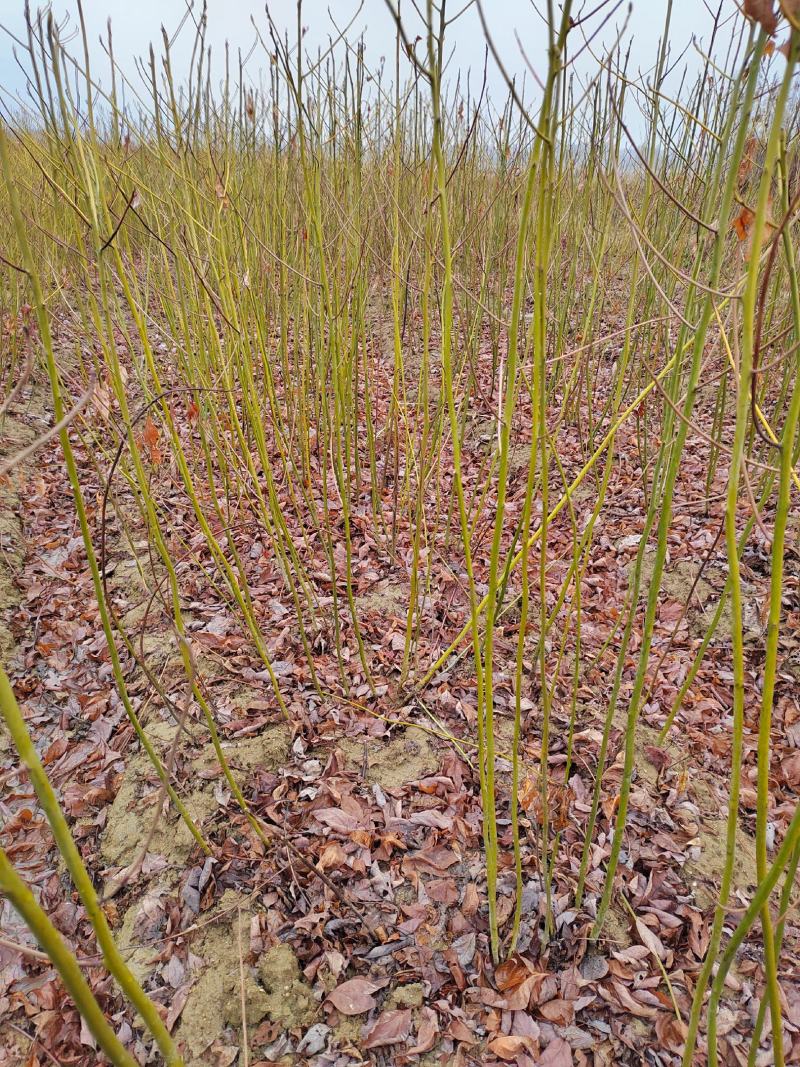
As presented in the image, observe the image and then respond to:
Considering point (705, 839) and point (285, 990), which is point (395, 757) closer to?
point (285, 990)

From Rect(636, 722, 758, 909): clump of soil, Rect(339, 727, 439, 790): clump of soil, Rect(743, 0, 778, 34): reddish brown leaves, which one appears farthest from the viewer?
Rect(339, 727, 439, 790): clump of soil

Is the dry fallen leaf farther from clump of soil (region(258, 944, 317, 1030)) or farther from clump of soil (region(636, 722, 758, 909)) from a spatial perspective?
clump of soil (region(636, 722, 758, 909))

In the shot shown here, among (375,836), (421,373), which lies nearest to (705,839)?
(375,836)

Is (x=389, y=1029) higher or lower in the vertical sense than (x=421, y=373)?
lower

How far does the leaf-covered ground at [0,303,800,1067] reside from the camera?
3.61 feet

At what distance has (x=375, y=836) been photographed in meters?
1.41

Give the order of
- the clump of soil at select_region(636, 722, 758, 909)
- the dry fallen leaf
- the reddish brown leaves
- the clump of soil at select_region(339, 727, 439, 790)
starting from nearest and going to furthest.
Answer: the reddish brown leaves, the dry fallen leaf, the clump of soil at select_region(636, 722, 758, 909), the clump of soil at select_region(339, 727, 439, 790)

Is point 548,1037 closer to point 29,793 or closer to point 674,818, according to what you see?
point 674,818

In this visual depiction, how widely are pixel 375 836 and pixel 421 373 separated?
1.18 m

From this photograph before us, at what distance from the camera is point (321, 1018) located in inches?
43.8

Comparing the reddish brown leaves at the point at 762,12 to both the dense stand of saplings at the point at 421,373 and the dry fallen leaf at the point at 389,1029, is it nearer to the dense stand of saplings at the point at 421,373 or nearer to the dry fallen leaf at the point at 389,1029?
the dense stand of saplings at the point at 421,373

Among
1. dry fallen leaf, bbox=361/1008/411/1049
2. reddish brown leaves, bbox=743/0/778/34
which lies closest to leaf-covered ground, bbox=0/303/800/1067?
dry fallen leaf, bbox=361/1008/411/1049

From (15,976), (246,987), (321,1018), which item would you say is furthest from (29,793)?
(321,1018)

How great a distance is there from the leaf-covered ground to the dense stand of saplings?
7cm
